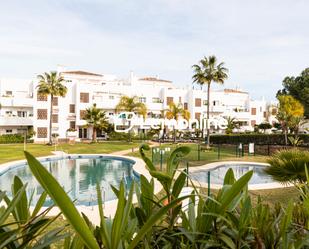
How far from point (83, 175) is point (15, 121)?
26.4 metres

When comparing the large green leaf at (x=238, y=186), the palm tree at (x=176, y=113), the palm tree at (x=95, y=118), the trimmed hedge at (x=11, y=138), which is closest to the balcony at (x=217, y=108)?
the palm tree at (x=176, y=113)

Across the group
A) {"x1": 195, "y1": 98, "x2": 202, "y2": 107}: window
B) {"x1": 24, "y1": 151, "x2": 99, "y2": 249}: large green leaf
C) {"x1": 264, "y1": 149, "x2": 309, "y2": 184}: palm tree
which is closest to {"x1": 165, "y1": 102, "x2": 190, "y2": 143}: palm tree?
{"x1": 195, "y1": 98, "x2": 202, "y2": 107}: window

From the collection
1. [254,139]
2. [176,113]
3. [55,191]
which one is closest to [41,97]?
[176,113]

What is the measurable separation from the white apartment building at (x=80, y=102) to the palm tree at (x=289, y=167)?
40715mm

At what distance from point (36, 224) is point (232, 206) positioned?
3.82 feet

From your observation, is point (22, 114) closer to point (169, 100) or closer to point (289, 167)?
point (169, 100)

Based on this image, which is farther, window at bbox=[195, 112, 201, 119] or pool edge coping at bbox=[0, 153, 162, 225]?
window at bbox=[195, 112, 201, 119]

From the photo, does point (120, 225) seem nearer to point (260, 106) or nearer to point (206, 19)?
point (206, 19)

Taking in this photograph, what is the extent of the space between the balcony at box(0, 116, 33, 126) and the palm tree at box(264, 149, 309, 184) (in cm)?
4110

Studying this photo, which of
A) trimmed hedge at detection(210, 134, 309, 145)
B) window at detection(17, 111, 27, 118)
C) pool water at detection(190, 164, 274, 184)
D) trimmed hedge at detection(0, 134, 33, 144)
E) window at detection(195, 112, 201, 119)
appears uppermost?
window at detection(195, 112, 201, 119)

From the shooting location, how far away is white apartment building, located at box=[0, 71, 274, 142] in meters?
43.1

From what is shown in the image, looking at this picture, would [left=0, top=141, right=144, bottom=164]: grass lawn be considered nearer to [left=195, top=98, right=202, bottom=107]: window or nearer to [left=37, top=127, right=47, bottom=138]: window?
[left=37, top=127, right=47, bottom=138]: window

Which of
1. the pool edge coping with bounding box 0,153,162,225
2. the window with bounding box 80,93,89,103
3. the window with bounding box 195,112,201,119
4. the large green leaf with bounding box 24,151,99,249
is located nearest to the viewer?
the large green leaf with bounding box 24,151,99,249

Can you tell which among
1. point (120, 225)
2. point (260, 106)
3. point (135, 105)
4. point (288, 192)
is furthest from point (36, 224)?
point (260, 106)
